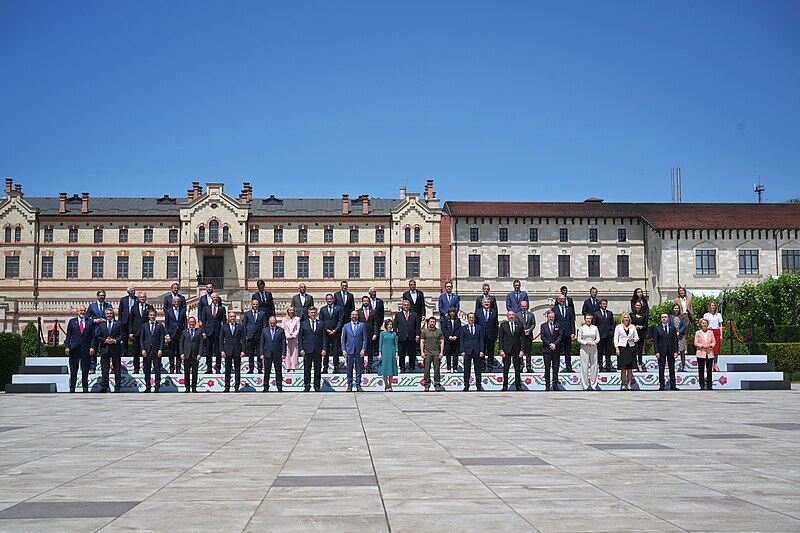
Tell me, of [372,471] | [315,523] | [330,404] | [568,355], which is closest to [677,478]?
[372,471]

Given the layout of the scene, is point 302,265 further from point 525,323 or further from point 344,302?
point 525,323

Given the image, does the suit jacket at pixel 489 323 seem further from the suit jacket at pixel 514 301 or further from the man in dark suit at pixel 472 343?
the man in dark suit at pixel 472 343

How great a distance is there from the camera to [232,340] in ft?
65.0

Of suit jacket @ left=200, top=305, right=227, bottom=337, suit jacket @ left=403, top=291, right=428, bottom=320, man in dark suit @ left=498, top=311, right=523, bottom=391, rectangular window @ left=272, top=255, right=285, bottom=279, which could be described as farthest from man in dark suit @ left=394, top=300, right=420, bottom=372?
rectangular window @ left=272, top=255, right=285, bottom=279

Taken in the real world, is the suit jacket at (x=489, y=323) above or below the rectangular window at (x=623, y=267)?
below

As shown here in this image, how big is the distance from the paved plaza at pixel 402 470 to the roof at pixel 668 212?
50357 millimetres

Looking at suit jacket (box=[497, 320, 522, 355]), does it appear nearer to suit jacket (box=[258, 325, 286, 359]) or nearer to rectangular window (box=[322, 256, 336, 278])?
suit jacket (box=[258, 325, 286, 359])

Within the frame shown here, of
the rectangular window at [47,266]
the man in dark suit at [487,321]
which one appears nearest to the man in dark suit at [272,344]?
the man in dark suit at [487,321]

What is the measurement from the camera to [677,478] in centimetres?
660

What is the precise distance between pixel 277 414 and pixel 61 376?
34.0 feet

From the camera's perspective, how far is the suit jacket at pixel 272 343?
63.9 feet

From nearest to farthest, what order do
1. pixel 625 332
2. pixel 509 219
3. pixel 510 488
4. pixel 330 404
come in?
pixel 510 488 → pixel 330 404 → pixel 625 332 → pixel 509 219

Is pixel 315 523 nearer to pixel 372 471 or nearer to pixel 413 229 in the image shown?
pixel 372 471

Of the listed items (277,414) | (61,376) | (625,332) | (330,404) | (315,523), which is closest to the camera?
(315,523)
